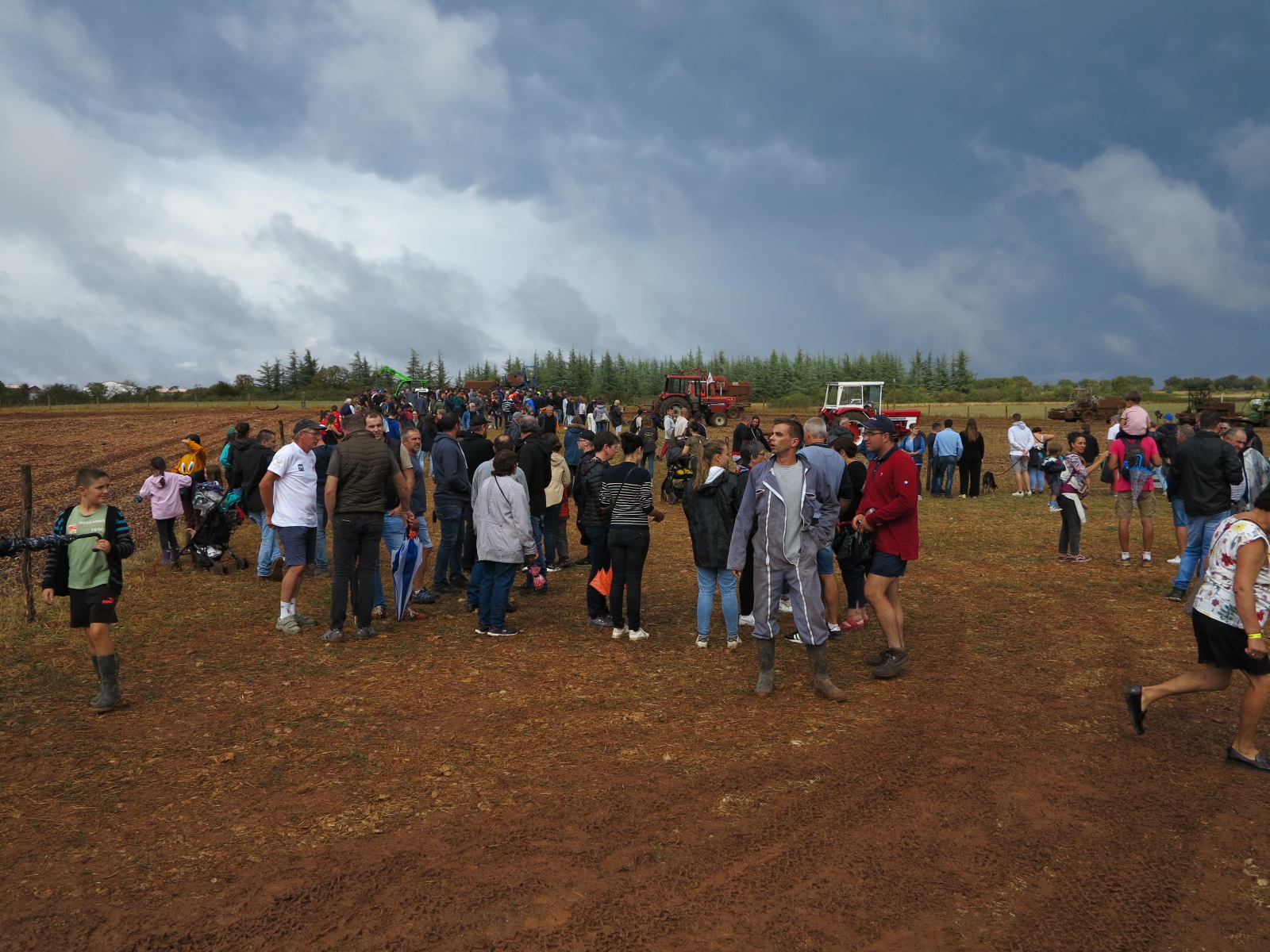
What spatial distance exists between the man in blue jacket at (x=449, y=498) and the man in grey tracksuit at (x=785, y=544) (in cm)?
388

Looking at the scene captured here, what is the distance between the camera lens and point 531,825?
4.38 m

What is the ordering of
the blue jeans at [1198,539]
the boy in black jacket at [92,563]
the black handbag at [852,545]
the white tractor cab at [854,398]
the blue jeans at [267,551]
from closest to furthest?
the boy in black jacket at [92,563] < the black handbag at [852,545] < the blue jeans at [1198,539] < the blue jeans at [267,551] < the white tractor cab at [854,398]

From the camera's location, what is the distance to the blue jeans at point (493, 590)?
773 cm

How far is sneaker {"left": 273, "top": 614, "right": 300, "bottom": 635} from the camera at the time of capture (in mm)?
7906

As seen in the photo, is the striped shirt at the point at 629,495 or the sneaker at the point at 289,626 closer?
the striped shirt at the point at 629,495

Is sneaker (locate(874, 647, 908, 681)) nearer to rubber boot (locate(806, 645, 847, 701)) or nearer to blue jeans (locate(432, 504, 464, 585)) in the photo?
rubber boot (locate(806, 645, 847, 701))

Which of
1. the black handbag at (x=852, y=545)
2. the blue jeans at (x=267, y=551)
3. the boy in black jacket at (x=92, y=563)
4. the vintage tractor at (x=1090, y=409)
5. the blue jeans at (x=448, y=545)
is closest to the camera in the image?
the boy in black jacket at (x=92, y=563)

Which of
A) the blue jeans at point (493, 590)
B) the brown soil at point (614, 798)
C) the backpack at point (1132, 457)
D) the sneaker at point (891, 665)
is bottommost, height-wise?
the brown soil at point (614, 798)

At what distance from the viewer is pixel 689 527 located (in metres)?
8.63

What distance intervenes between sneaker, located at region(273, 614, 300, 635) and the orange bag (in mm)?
2785

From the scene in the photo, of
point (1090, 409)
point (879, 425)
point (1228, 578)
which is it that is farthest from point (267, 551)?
point (1090, 409)

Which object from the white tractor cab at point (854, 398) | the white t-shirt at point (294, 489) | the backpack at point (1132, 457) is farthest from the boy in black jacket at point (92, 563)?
the white tractor cab at point (854, 398)

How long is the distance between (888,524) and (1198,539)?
3.97 m

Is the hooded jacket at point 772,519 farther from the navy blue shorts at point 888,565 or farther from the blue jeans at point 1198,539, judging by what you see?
the blue jeans at point 1198,539
